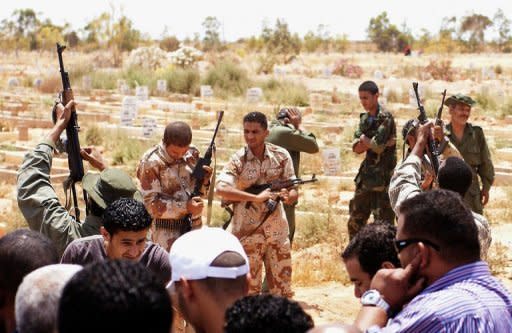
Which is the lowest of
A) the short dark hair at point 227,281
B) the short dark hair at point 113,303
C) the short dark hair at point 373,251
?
the short dark hair at point 373,251

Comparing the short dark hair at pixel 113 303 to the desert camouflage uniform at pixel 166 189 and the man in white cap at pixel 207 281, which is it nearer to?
the man in white cap at pixel 207 281

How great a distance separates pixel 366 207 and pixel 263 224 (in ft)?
6.37

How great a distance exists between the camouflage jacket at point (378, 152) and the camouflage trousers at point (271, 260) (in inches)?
67.8

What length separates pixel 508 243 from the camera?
31.7 ft

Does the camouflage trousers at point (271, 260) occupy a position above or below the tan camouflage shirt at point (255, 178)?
below

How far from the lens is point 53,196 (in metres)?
4.31

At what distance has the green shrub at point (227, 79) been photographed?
28.0 meters

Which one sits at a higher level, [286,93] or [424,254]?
[424,254]

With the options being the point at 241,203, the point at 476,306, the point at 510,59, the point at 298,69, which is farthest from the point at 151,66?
the point at 476,306

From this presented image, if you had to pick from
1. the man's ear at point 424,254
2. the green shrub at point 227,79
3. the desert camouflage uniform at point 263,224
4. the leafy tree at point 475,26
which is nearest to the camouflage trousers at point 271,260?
the desert camouflage uniform at point 263,224

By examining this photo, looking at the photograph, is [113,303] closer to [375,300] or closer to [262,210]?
[375,300]

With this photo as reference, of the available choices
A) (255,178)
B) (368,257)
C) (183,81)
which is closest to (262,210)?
(255,178)

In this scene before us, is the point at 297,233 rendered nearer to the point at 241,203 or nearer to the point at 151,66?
the point at 241,203

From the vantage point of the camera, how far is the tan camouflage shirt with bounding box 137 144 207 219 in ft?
19.5
